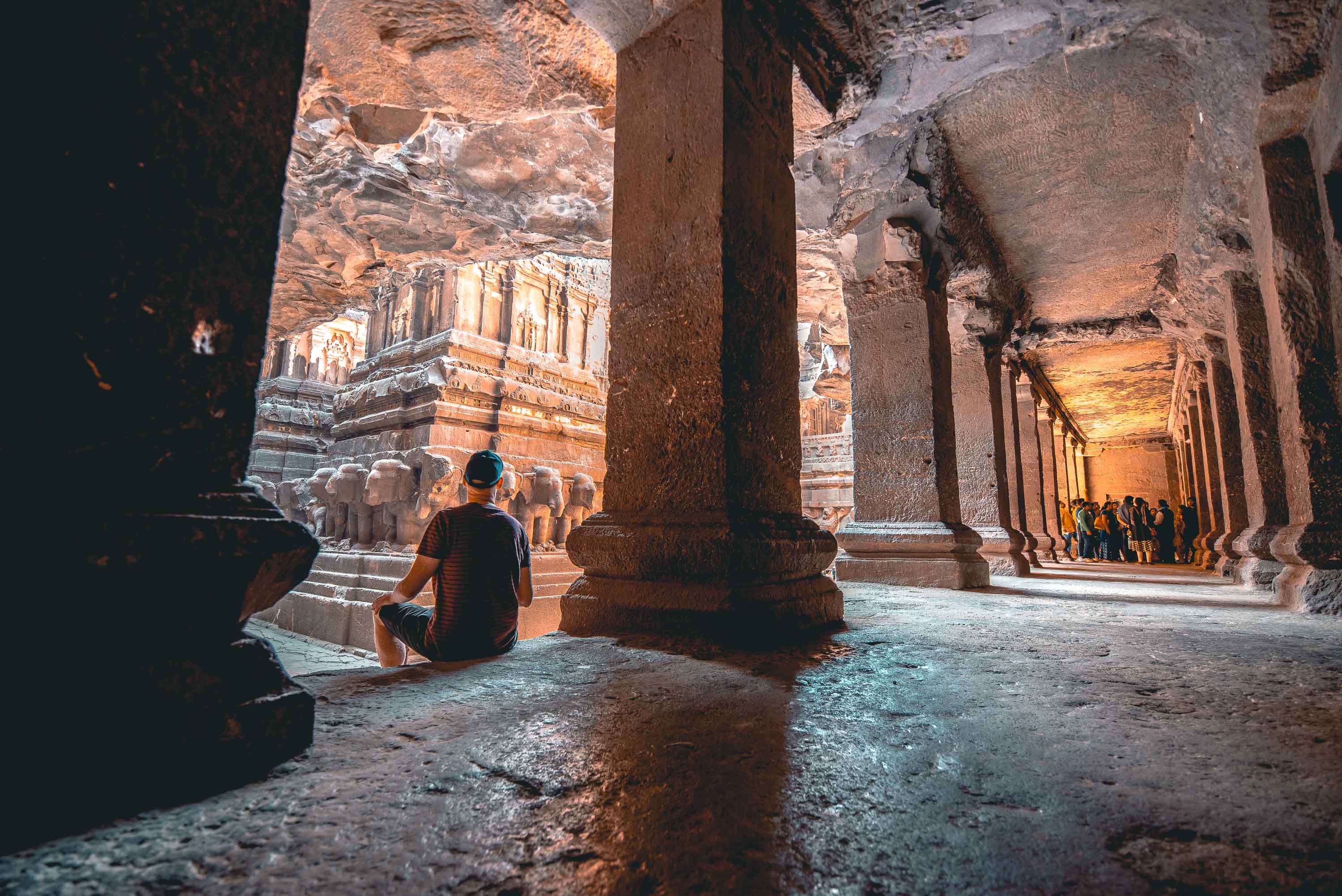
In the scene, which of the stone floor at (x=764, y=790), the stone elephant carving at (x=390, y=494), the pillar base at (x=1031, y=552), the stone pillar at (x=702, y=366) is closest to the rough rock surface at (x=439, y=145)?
the stone pillar at (x=702, y=366)

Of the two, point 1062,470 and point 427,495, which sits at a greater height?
point 1062,470

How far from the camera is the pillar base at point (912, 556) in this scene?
4602mm

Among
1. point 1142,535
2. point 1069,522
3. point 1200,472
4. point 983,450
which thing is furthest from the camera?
point 1069,522

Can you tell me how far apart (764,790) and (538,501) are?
24.4 feet

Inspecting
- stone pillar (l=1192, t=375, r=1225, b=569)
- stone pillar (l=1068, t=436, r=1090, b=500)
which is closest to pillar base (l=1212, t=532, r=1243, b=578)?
stone pillar (l=1192, t=375, r=1225, b=569)

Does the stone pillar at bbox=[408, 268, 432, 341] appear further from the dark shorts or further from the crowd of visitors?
the crowd of visitors

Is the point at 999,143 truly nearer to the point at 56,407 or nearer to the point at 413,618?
the point at 413,618

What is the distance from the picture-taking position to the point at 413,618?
2674mm

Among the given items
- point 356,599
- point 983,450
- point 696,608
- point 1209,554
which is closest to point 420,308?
point 356,599

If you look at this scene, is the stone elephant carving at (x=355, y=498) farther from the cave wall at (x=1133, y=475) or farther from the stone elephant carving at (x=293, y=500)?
the cave wall at (x=1133, y=475)

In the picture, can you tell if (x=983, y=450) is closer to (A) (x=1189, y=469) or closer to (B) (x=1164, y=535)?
(A) (x=1189, y=469)

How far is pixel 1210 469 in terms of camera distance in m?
8.45

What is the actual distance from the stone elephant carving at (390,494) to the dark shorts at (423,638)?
4.70m

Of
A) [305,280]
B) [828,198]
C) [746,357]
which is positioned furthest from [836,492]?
[746,357]
